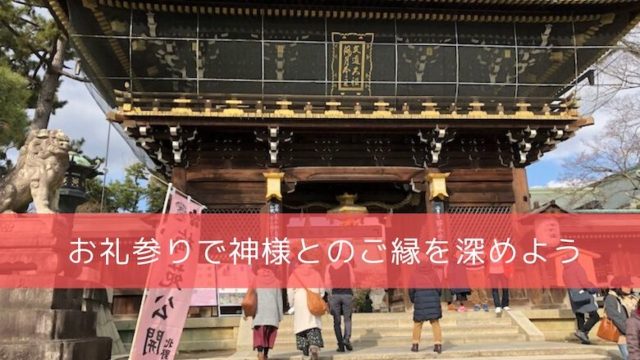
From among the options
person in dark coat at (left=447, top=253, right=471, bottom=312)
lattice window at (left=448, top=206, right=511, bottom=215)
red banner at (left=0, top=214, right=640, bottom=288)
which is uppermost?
lattice window at (left=448, top=206, right=511, bottom=215)

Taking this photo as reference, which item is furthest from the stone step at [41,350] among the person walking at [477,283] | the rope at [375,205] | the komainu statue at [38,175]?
the person walking at [477,283]

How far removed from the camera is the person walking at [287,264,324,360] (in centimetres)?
813

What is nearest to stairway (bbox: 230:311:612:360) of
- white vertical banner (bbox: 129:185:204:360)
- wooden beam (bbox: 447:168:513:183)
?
white vertical banner (bbox: 129:185:204:360)

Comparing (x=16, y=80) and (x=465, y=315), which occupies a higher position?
(x=16, y=80)

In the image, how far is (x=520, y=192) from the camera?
14367 mm

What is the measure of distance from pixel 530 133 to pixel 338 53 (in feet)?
17.5

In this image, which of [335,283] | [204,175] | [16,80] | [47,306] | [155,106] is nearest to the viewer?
[47,306]

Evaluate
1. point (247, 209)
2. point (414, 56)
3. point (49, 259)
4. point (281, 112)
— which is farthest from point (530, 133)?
point (49, 259)

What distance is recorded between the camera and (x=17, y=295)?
25.4 feet

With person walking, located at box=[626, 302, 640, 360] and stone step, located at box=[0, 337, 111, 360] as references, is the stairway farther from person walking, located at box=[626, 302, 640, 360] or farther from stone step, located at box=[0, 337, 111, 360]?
stone step, located at box=[0, 337, 111, 360]

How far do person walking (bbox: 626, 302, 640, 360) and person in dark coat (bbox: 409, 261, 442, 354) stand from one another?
3.10m

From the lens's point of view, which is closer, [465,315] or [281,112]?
[465,315]

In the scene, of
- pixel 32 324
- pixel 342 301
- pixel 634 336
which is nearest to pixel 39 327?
pixel 32 324

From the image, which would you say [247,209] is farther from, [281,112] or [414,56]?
[414,56]
